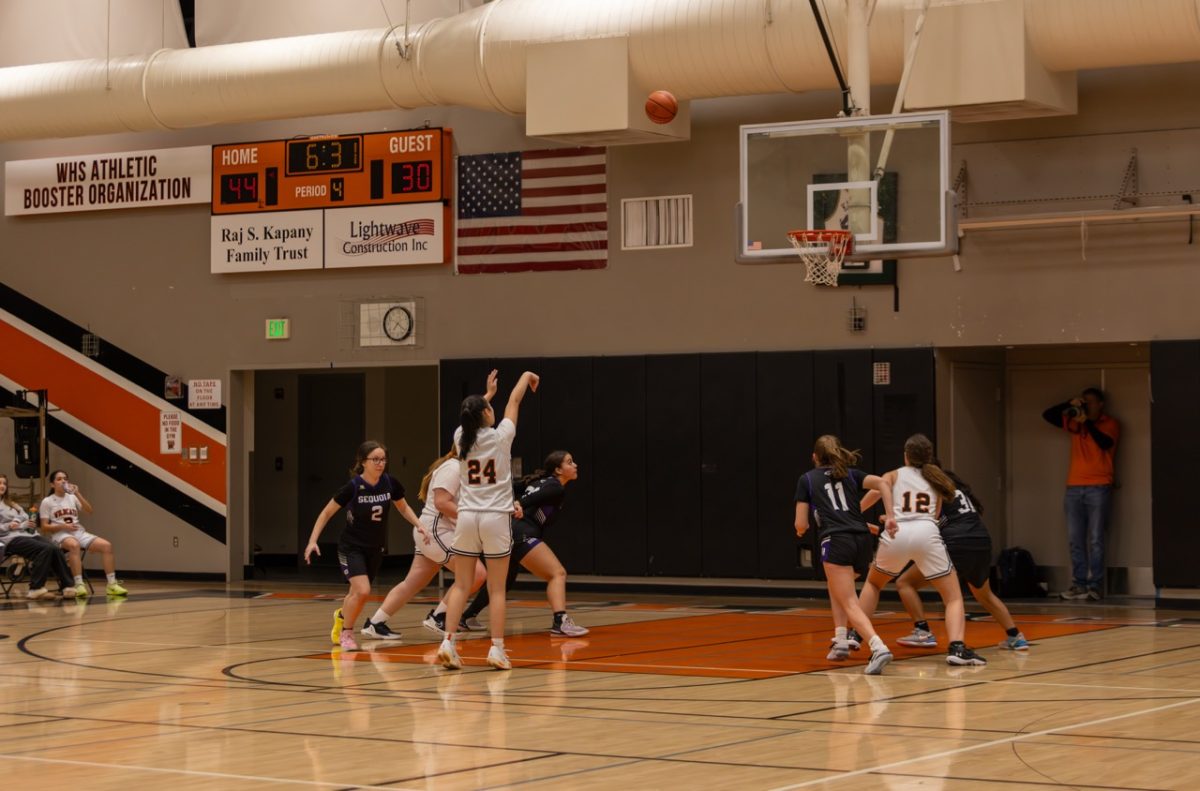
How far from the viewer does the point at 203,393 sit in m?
20.8

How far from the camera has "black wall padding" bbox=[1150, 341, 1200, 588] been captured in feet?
52.8

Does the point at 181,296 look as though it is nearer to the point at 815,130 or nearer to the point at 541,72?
the point at 541,72

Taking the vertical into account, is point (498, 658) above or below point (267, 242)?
below

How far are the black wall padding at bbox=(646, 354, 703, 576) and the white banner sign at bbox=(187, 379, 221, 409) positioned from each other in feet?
18.4

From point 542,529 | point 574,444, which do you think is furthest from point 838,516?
point 574,444

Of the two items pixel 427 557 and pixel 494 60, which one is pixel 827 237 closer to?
pixel 427 557

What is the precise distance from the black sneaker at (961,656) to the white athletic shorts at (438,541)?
3.89 meters

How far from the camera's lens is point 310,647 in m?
13.0

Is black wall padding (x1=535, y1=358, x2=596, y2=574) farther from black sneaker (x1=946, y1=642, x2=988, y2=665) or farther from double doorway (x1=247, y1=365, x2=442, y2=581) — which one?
black sneaker (x1=946, y1=642, x2=988, y2=665)

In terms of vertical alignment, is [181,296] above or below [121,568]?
above

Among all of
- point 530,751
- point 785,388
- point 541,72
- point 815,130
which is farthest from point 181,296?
point 530,751

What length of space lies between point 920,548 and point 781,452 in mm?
6349

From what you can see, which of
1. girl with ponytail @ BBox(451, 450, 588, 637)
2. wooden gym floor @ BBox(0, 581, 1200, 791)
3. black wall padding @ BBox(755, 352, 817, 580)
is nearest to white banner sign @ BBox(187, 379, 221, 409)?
wooden gym floor @ BBox(0, 581, 1200, 791)

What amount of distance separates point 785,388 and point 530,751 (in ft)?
33.7
